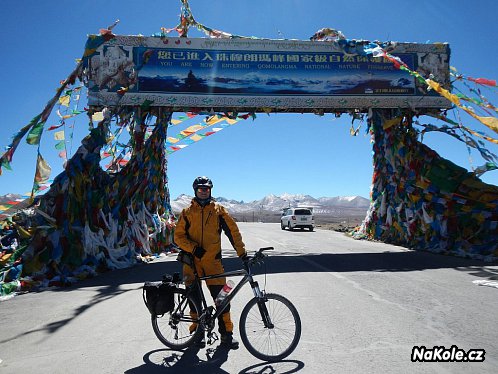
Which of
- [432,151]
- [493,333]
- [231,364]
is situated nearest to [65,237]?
[231,364]

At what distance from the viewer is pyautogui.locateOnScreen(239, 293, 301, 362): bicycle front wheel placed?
4.38m

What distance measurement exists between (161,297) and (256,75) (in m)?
12.4

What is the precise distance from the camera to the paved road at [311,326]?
418 centimetres

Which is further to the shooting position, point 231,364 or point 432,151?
point 432,151

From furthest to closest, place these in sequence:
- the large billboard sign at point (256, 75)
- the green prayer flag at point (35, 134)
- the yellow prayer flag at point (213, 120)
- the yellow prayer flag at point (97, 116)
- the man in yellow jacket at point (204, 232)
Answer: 1. the yellow prayer flag at point (213, 120)
2. the large billboard sign at point (256, 75)
3. the yellow prayer flag at point (97, 116)
4. the green prayer flag at point (35, 134)
5. the man in yellow jacket at point (204, 232)

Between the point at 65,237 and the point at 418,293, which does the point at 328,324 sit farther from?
the point at 65,237

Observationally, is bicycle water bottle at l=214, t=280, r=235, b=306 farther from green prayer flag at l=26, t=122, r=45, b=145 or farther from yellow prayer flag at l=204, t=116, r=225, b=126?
yellow prayer flag at l=204, t=116, r=225, b=126

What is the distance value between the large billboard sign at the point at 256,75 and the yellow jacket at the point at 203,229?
10788 millimetres

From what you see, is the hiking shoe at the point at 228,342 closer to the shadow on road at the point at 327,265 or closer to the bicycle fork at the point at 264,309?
the bicycle fork at the point at 264,309

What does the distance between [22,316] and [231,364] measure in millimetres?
4278

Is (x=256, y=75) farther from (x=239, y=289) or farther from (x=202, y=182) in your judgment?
(x=239, y=289)

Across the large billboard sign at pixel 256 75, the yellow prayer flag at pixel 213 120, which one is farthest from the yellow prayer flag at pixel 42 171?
the yellow prayer flag at pixel 213 120

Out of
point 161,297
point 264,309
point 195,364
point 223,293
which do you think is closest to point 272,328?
point 264,309

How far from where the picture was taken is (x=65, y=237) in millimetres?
9945
